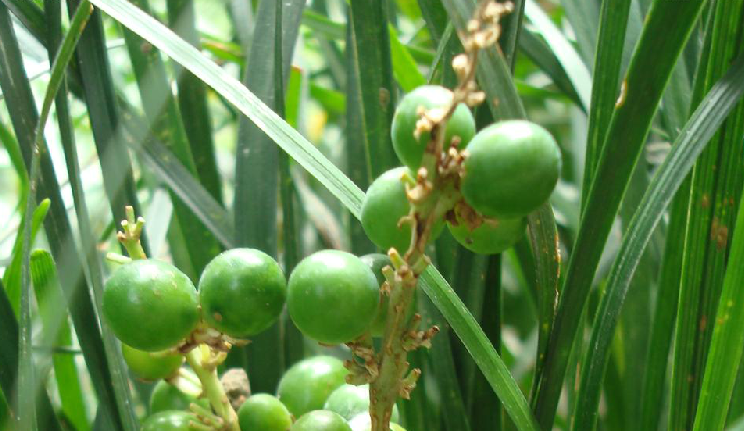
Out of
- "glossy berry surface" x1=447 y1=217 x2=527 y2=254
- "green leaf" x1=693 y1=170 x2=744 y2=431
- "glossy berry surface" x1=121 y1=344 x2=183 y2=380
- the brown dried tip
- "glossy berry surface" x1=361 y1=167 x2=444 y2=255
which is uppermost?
"glossy berry surface" x1=361 y1=167 x2=444 y2=255

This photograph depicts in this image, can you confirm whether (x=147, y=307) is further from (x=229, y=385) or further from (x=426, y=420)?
(x=426, y=420)

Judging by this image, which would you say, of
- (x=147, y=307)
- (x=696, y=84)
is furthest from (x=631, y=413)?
(x=147, y=307)

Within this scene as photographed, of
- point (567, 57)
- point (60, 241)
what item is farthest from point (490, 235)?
point (567, 57)

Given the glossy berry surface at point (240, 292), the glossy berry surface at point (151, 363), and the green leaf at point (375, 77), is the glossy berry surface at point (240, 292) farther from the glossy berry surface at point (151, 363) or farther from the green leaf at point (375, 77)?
the green leaf at point (375, 77)

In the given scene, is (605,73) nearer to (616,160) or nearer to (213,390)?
(616,160)

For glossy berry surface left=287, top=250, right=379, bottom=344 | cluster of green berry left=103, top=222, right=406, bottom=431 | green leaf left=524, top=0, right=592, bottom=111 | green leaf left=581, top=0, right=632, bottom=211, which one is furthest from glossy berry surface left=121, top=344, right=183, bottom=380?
green leaf left=524, top=0, right=592, bottom=111

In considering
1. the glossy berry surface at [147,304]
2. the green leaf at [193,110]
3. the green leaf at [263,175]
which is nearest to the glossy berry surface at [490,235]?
the glossy berry surface at [147,304]

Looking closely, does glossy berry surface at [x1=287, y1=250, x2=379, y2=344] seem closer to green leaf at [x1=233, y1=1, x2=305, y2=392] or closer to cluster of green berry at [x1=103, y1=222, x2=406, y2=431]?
cluster of green berry at [x1=103, y1=222, x2=406, y2=431]
